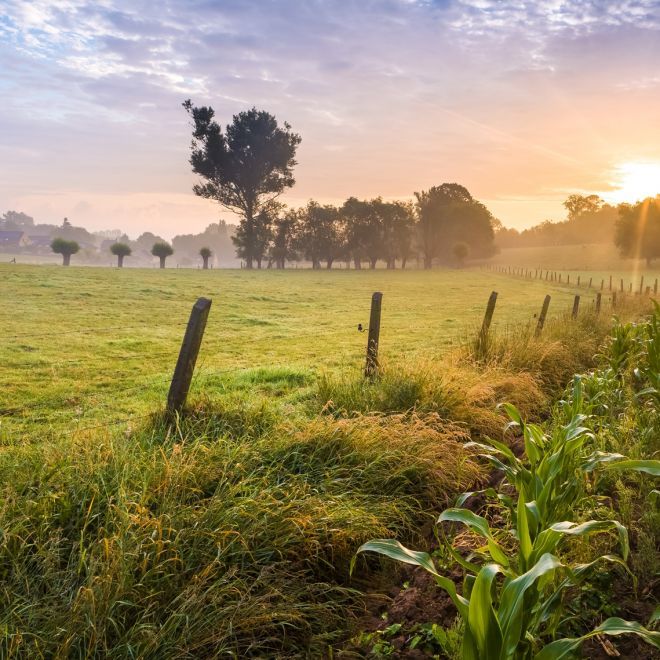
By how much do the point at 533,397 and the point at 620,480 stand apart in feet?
11.3

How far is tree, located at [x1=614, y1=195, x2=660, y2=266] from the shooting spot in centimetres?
6925

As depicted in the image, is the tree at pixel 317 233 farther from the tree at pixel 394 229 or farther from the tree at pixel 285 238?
the tree at pixel 394 229

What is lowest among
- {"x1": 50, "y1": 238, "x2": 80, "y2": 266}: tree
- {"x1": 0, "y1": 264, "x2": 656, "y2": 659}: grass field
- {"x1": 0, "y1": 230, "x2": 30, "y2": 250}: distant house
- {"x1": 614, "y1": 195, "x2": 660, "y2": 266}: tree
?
{"x1": 0, "y1": 264, "x2": 656, "y2": 659}: grass field

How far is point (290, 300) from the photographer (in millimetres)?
29438

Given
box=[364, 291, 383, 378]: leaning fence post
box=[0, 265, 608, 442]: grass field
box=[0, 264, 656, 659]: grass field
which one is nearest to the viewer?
A: box=[0, 264, 656, 659]: grass field

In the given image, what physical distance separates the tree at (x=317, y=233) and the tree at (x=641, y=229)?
39.3m

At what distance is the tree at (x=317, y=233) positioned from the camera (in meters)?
71.0

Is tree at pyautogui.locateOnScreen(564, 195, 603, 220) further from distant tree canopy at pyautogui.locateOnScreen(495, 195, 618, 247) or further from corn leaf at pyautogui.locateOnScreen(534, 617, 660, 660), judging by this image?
corn leaf at pyautogui.locateOnScreen(534, 617, 660, 660)

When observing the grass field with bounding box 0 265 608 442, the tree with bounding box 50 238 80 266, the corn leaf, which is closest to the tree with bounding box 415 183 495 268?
the grass field with bounding box 0 265 608 442

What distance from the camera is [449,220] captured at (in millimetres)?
81812

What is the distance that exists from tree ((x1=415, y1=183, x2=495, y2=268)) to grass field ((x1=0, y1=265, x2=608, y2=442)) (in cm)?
4888

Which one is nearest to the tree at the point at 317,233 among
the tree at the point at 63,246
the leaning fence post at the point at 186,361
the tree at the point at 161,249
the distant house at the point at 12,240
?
the tree at the point at 161,249

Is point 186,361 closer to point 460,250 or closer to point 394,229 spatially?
point 394,229

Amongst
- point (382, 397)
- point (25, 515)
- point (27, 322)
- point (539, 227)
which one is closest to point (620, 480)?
point (382, 397)
